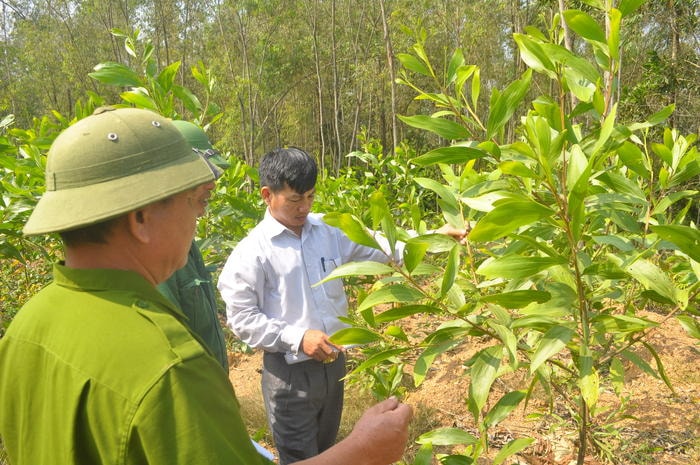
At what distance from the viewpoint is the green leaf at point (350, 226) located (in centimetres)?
108

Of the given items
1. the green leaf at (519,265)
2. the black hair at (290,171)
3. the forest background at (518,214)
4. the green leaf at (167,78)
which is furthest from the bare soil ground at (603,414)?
the green leaf at (167,78)

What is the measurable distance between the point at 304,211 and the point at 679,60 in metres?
10.4

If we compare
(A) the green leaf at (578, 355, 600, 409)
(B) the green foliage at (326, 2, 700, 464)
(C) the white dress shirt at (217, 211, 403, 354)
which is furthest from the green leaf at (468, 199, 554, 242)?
(C) the white dress shirt at (217, 211, 403, 354)

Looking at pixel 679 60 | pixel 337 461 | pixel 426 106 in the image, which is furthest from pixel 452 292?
pixel 426 106

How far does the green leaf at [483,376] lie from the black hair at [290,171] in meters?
1.28

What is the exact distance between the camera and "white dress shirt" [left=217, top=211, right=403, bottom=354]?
7.23ft

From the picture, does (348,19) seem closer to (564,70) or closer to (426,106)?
(426,106)

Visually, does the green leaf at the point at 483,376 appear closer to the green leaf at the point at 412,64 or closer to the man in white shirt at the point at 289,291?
the green leaf at the point at 412,64

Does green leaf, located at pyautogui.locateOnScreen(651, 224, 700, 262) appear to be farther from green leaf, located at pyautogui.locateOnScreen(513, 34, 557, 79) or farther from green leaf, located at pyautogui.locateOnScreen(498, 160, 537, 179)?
green leaf, located at pyautogui.locateOnScreen(513, 34, 557, 79)

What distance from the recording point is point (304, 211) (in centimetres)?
232

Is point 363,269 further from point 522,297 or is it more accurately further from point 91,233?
point 91,233

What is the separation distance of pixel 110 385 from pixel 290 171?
1.53m

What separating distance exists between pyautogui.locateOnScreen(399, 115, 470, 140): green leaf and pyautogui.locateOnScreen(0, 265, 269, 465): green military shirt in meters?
0.68

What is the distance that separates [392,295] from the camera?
1.14 meters
